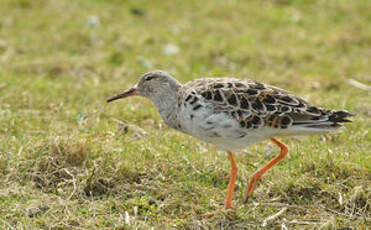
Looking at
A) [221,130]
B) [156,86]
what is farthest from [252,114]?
[156,86]

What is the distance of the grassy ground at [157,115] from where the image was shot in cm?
606

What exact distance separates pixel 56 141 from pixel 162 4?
7431mm

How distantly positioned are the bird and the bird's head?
34 centimetres

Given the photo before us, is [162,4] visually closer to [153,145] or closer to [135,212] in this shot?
[153,145]

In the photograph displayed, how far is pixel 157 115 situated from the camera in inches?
334

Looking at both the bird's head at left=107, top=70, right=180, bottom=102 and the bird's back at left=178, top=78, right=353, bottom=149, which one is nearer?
the bird's back at left=178, top=78, right=353, bottom=149

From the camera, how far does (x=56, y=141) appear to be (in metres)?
6.71

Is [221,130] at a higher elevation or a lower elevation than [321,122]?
lower

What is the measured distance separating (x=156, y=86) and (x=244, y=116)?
1.22 meters

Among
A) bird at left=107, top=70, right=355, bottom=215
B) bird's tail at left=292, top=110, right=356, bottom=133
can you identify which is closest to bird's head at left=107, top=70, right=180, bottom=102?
bird at left=107, top=70, right=355, bottom=215

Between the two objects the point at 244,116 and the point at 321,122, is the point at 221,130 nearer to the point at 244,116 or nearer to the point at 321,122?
the point at 244,116

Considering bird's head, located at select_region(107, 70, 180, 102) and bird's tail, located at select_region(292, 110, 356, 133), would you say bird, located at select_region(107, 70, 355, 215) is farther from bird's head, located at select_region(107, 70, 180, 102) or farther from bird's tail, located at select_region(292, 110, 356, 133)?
bird's head, located at select_region(107, 70, 180, 102)

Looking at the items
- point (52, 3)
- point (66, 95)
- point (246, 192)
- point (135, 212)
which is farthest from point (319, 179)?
point (52, 3)

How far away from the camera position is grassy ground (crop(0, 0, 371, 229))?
606cm
